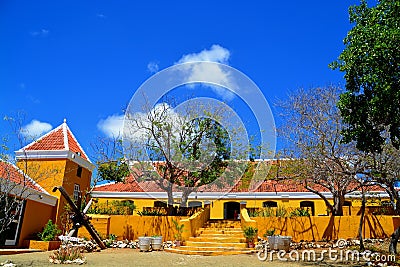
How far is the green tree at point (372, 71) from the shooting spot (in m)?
8.37

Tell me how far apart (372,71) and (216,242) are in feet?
26.3

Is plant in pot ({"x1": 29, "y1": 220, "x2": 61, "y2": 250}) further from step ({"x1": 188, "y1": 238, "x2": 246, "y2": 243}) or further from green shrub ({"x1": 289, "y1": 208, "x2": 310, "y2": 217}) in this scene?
green shrub ({"x1": 289, "y1": 208, "x2": 310, "y2": 217})

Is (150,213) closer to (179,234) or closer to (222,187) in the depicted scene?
(179,234)

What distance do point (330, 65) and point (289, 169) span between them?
651cm

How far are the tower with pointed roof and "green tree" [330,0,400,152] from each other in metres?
11.7

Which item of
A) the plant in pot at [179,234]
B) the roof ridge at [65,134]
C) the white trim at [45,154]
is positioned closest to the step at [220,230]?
the plant in pot at [179,234]

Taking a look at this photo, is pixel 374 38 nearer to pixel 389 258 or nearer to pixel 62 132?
pixel 389 258

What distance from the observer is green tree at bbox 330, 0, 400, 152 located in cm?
837

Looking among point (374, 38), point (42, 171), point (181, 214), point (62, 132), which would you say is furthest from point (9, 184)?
point (374, 38)

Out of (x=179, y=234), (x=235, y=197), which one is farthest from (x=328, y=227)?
(x=235, y=197)

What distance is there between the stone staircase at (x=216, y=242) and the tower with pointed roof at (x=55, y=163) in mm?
5830

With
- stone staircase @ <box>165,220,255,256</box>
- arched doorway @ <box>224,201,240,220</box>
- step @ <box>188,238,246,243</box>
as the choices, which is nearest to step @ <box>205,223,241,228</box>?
stone staircase @ <box>165,220,255,256</box>

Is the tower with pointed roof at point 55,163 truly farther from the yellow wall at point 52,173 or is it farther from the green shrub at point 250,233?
the green shrub at point 250,233

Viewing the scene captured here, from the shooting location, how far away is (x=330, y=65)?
9641 millimetres
